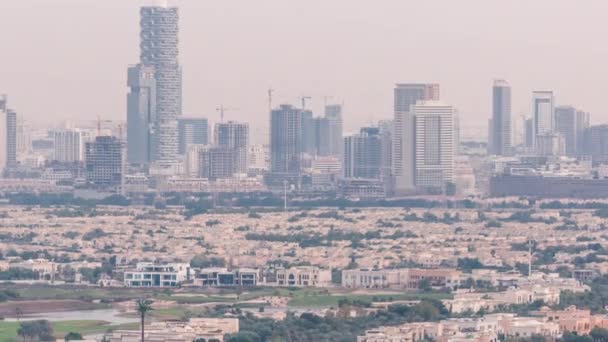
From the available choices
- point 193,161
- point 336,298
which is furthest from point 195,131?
point 336,298

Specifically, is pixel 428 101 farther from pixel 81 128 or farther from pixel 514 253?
pixel 514 253

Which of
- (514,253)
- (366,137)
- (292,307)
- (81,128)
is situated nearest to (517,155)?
(366,137)

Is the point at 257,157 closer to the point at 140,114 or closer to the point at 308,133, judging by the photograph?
the point at 308,133

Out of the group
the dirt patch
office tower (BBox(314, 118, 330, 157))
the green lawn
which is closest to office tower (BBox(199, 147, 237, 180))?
office tower (BBox(314, 118, 330, 157))

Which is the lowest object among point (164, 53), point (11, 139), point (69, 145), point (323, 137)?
point (69, 145)

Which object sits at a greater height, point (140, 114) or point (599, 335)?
point (140, 114)

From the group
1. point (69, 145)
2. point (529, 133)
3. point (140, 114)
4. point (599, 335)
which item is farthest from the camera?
point (529, 133)

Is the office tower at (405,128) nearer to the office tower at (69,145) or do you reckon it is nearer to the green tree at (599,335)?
the office tower at (69,145)
